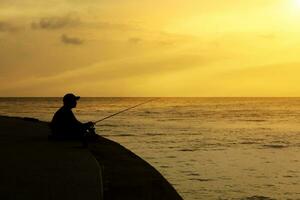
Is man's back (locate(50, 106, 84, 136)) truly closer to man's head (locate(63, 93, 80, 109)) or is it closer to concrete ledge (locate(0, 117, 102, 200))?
man's head (locate(63, 93, 80, 109))

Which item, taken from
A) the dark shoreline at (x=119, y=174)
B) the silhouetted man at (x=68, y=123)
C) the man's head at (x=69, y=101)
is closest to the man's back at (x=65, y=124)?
the silhouetted man at (x=68, y=123)

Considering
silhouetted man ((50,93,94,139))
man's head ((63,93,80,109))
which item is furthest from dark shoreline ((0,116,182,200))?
man's head ((63,93,80,109))

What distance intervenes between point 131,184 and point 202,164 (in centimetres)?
1020

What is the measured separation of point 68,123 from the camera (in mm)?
12969

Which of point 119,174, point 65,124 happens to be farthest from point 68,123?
point 119,174

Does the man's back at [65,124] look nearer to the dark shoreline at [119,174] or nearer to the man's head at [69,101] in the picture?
the man's head at [69,101]

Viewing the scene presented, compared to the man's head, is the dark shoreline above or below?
below

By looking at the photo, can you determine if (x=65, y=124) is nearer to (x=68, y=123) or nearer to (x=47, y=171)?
(x=68, y=123)

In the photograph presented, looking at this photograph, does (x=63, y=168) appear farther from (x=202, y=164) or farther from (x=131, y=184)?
(x=202, y=164)

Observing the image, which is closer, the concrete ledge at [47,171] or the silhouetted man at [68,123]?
the concrete ledge at [47,171]

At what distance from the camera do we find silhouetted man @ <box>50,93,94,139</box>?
12852mm

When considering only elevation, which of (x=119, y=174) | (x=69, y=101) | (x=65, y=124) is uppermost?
(x=69, y=101)

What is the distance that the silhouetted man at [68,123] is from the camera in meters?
12.9

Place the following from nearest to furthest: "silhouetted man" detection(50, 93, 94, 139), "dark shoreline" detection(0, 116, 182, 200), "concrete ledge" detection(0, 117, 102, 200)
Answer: "concrete ledge" detection(0, 117, 102, 200) < "dark shoreline" detection(0, 116, 182, 200) < "silhouetted man" detection(50, 93, 94, 139)
